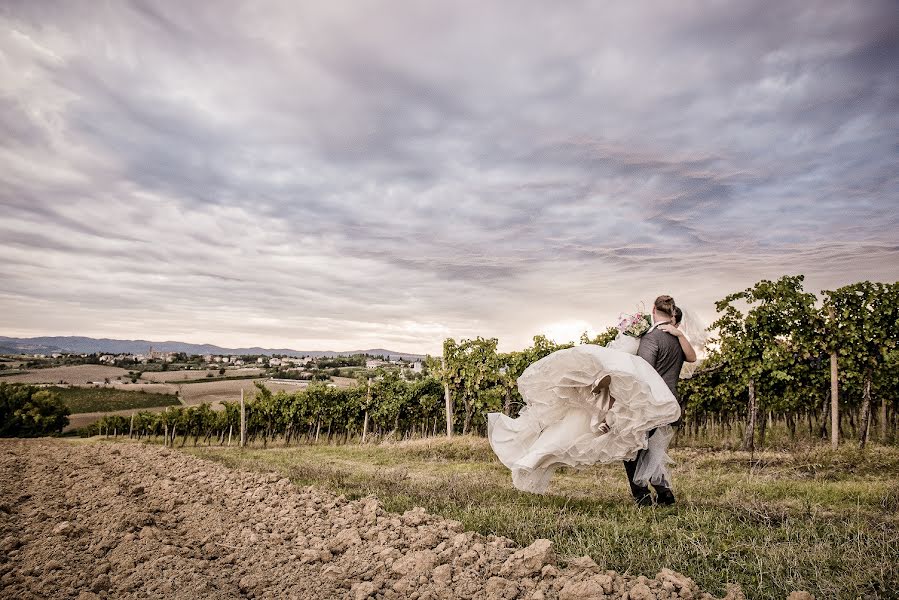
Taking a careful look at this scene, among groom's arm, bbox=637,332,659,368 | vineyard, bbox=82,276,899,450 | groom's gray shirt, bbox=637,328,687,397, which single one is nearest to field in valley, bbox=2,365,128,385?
vineyard, bbox=82,276,899,450

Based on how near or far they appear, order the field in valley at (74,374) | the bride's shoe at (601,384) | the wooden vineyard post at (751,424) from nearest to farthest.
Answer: the bride's shoe at (601,384) → the wooden vineyard post at (751,424) → the field in valley at (74,374)

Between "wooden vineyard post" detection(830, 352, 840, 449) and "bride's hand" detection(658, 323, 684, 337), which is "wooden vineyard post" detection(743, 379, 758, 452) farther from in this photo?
"bride's hand" detection(658, 323, 684, 337)

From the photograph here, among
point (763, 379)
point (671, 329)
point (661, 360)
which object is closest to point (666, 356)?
point (661, 360)

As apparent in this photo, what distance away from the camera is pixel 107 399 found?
51094 mm

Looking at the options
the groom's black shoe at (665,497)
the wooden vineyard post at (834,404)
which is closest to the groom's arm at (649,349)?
the groom's black shoe at (665,497)

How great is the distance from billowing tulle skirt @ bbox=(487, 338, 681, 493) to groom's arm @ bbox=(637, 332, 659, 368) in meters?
0.21

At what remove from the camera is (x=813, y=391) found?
1181 centimetres

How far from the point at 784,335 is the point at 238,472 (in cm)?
1189

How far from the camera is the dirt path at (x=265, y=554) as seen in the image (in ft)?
10.1

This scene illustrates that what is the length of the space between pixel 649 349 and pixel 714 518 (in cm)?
164

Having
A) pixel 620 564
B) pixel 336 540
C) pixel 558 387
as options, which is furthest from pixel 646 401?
pixel 336 540

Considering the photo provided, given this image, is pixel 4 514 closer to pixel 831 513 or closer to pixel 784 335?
pixel 831 513

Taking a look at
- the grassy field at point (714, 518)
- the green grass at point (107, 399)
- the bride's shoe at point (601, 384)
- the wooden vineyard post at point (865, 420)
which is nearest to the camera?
the grassy field at point (714, 518)

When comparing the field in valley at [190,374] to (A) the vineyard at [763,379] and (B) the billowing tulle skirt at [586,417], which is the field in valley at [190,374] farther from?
(B) the billowing tulle skirt at [586,417]
